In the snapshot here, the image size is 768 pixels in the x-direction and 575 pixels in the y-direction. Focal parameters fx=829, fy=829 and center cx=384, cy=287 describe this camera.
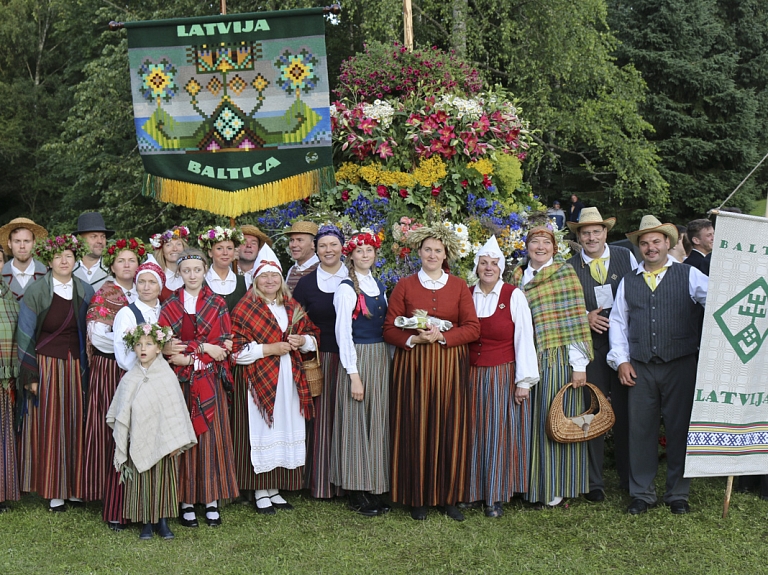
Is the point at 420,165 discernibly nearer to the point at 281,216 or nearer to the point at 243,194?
the point at 281,216

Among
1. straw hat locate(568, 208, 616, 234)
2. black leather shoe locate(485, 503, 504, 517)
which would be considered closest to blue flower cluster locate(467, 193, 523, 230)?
straw hat locate(568, 208, 616, 234)

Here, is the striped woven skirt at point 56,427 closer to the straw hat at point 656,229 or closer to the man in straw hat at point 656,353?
the man in straw hat at point 656,353

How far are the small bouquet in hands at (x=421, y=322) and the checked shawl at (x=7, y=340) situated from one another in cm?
255

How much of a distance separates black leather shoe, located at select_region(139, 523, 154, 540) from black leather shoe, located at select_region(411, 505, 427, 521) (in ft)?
5.26

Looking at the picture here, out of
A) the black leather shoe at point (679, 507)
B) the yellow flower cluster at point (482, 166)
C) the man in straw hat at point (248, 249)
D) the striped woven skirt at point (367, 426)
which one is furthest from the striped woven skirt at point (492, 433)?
the man in straw hat at point (248, 249)

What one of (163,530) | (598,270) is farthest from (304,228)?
(163,530)

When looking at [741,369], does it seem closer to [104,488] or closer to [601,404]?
[601,404]

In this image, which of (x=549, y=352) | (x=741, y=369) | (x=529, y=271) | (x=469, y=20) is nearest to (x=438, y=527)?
(x=549, y=352)

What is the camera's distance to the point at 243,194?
20.7ft

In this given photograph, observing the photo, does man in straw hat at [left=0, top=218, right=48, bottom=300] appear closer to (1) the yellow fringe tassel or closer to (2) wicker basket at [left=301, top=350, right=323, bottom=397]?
(1) the yellow fringe tassel

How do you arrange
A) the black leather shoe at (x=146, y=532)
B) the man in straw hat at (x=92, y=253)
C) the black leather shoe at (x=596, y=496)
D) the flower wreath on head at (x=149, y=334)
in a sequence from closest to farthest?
the flower wreath on head at (x=149, y=334)
the black leather shoe at (x=146, y=532)
the black leather shoe at (x=596, y=496)
the man in straw hat at (x=92, y=253)

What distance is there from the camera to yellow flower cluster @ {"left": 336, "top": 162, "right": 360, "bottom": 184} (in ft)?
21.5

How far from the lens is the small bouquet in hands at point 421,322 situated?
5.02 m

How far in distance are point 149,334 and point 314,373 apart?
116 centimetres
